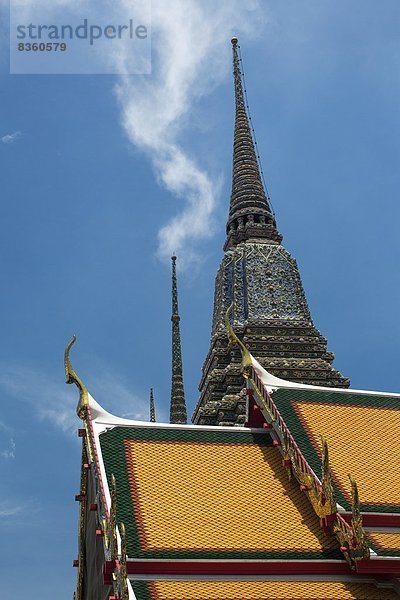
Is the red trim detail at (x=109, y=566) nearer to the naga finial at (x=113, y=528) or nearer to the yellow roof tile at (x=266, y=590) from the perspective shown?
the naga finial at (x=113, y=528)

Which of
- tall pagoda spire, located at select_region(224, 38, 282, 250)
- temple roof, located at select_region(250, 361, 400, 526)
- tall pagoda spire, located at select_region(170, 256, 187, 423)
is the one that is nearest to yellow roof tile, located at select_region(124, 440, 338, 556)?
temple roof, located at select_region(250, 361, 400, 526)

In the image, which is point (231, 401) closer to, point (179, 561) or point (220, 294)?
point (220, 294)

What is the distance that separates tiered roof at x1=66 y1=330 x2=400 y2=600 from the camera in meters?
9.80

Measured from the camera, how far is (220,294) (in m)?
29.3

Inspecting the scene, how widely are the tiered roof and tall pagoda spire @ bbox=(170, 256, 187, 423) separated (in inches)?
882

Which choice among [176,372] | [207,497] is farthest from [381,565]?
[176,372]

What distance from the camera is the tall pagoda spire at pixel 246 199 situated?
105ft

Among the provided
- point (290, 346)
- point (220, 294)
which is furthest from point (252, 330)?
point (220, 294)

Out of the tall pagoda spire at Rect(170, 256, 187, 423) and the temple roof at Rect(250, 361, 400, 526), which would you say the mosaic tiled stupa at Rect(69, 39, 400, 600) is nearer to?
the temple roof at Rect(250, 361, 400, 526)

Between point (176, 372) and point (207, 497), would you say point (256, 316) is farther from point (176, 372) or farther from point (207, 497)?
point (207, 497)

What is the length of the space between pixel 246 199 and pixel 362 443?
21.2 metres

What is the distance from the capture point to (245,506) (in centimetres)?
1139

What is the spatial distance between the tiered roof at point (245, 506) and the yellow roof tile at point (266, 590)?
16 mm

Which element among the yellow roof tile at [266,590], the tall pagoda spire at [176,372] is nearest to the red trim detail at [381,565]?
the yellow roof tile at [266,590]
